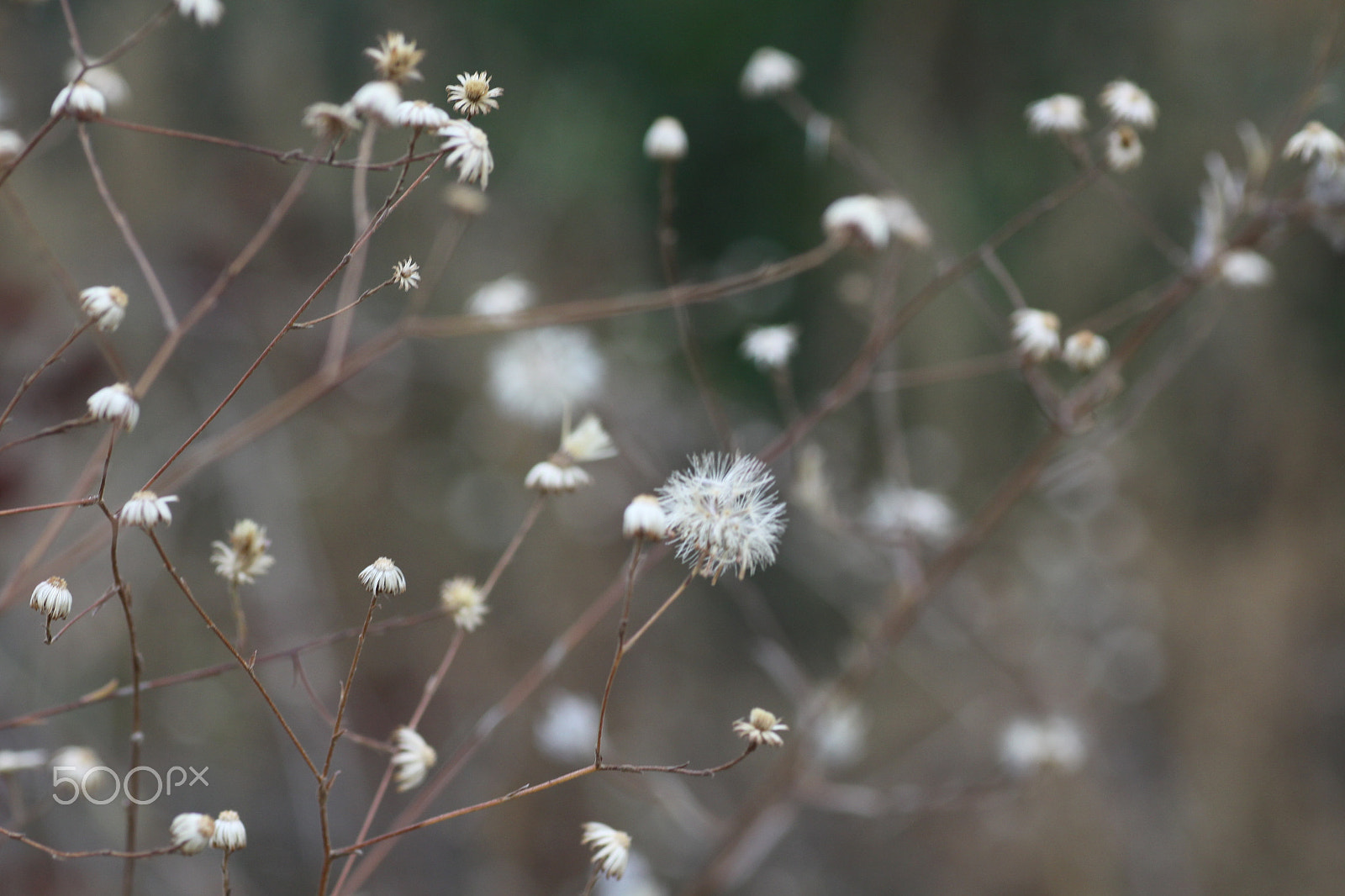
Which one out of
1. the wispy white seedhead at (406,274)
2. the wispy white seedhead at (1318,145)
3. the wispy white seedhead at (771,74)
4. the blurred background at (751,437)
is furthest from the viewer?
the blurred background at (751,437)

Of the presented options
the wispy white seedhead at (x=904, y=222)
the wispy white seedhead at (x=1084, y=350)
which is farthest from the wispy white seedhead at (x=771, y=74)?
the wispy white seedhead at (x=1084, y=350)

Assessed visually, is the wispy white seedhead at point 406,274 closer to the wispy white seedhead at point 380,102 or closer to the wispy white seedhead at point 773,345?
the wispy white seedhead at point 380,102

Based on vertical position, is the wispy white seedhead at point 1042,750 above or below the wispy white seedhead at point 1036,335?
below

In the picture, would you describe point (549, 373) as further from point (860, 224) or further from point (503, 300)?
point (860, 224)

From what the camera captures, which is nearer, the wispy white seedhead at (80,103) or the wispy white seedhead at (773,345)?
the wispy white seedhead at (80,103)

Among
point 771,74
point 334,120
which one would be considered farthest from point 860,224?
point 334,120

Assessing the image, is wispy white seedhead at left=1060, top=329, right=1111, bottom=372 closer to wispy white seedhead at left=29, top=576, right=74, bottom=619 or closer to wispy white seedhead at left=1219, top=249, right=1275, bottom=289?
wispy white seedhead at left=1219, top=249, right=1275, bottom=289
